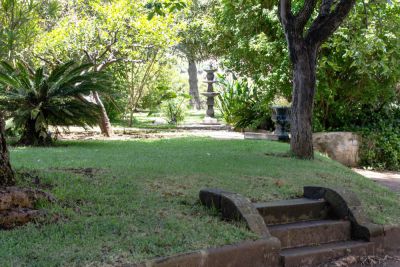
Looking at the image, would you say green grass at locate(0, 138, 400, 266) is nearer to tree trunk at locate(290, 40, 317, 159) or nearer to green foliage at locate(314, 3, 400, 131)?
tree trunk at locate(290, 40, 317, 159)

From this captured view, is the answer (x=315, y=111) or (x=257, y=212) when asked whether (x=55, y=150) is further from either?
(x=315, y=111)

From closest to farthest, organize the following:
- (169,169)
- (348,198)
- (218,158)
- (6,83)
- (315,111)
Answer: (348,198), (169,169), (218,158), (6,83), (315,111)

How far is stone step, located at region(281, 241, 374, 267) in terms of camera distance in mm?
4801

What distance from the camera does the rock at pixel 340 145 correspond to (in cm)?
1275

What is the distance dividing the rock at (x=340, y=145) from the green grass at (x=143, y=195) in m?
3.25

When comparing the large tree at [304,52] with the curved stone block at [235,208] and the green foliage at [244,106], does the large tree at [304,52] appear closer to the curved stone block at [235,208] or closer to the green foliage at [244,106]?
the curved stone block at [235,208]

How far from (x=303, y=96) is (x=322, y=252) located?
14.2ft

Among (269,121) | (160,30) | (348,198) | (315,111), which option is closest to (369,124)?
(315,111)

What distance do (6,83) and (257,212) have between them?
6.60m

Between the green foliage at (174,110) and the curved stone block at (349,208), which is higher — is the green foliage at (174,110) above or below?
above

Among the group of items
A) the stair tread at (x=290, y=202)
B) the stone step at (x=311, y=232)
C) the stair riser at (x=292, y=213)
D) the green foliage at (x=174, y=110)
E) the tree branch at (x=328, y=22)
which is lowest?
the stone step at (x=311, y=232)

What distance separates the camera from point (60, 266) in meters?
3.56

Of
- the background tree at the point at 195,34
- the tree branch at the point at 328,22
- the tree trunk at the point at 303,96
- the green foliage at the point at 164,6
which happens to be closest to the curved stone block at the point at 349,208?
the tree trunk at the point at 303,96

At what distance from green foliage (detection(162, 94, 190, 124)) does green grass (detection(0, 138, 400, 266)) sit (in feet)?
33.4
